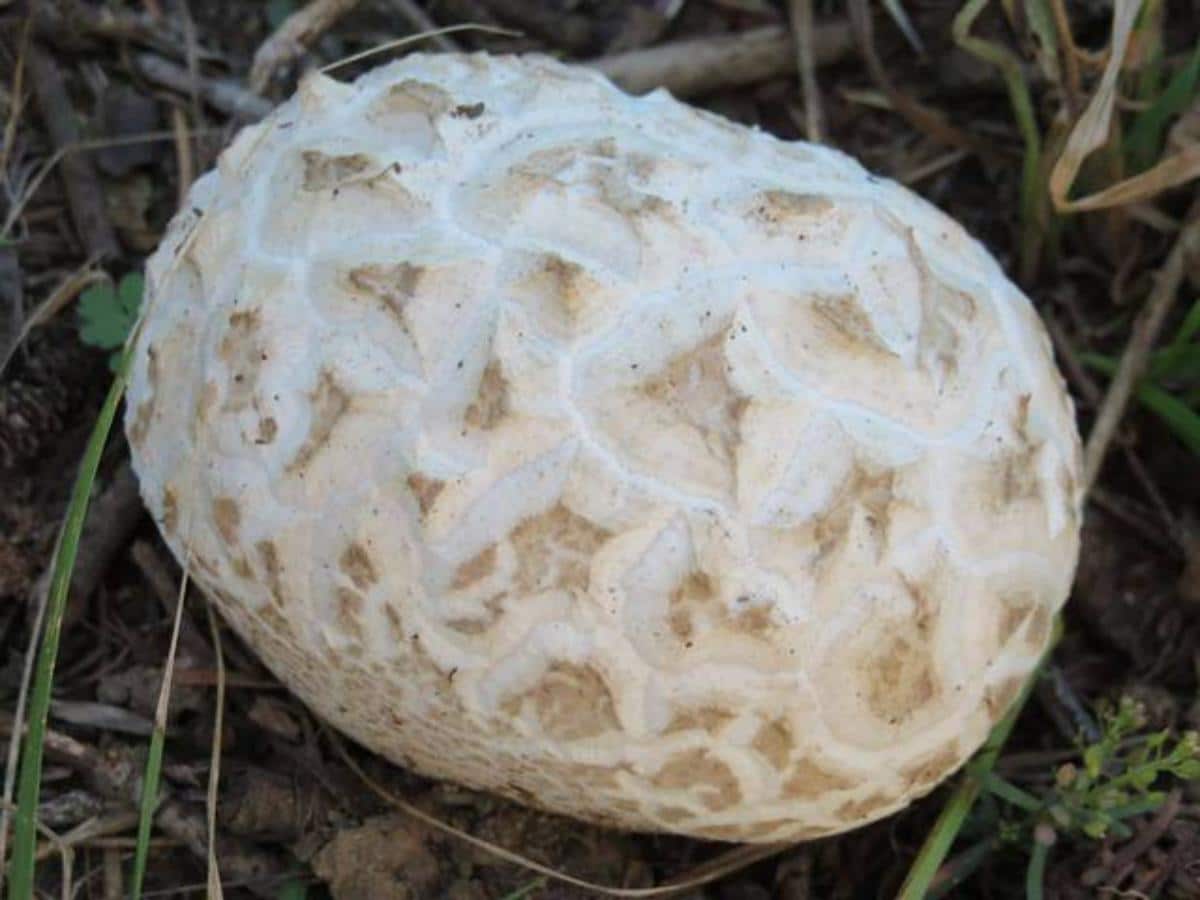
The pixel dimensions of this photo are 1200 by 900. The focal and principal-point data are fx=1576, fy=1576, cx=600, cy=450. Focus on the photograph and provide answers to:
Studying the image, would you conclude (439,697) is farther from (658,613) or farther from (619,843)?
(619,843)

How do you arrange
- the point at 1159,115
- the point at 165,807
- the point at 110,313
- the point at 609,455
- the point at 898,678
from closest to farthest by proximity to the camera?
the point at 609,455 → the point at 898,678 → the point at 165,807 → the point at 110,313 → the point at 1159,115

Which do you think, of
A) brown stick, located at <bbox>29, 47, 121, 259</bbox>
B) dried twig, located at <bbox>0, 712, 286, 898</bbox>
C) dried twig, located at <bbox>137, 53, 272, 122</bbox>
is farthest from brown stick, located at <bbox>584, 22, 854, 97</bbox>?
dried twig, located at <bbox>0, 712, 286, 898</bbox>

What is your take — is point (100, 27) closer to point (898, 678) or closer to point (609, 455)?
point (609, 455)

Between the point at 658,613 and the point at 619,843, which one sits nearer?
the point at 658,613

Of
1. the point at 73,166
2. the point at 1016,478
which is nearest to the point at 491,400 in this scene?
the point at 1016,478

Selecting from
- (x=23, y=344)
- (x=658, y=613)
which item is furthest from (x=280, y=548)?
(x=23, y=344)

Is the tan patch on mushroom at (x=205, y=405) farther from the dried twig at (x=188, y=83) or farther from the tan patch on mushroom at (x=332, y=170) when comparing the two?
the dried twig at (x=188, y=83)
